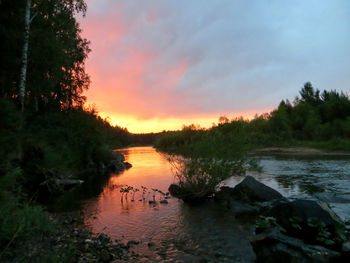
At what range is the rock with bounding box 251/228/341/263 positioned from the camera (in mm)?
6344

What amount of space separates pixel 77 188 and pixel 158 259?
14.8 metres

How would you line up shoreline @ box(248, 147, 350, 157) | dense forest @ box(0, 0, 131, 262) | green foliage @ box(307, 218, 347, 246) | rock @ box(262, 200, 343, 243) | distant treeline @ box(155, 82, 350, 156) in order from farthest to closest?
distant treeline @ box(155, 82, 350, 156), shoreline @ box(248, 147, 350, 157), dense forest @ box(0, 0, 131, 262), rock @ box(262, 200, 343, 243), green foliage @ box(307, 218, 347, 246)

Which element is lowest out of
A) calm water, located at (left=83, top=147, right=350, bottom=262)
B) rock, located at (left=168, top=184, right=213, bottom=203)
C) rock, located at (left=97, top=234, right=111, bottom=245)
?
calm water, located at (left=83, top=147, right=350, bottom=262)

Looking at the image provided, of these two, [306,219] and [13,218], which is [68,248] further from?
[306,219]

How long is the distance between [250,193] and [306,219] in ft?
23.2

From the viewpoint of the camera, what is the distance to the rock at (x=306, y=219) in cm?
715

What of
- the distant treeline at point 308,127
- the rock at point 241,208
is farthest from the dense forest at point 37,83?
the distant treeline at point 308,127

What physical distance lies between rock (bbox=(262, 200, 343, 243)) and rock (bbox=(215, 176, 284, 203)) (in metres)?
6.20

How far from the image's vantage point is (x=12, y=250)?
6629 millimetres

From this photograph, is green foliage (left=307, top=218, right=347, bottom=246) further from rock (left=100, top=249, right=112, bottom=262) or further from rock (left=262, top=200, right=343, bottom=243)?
rock (left=100, top=249, right=112, bottom=262)

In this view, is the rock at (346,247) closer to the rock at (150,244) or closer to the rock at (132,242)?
the rock at (150,244)

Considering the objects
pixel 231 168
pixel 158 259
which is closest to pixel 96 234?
pixel 158 259

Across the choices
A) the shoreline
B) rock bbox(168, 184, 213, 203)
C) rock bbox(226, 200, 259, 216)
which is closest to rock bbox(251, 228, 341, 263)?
rock bbox(226, 200, 259, 216)

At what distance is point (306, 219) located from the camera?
739cm
